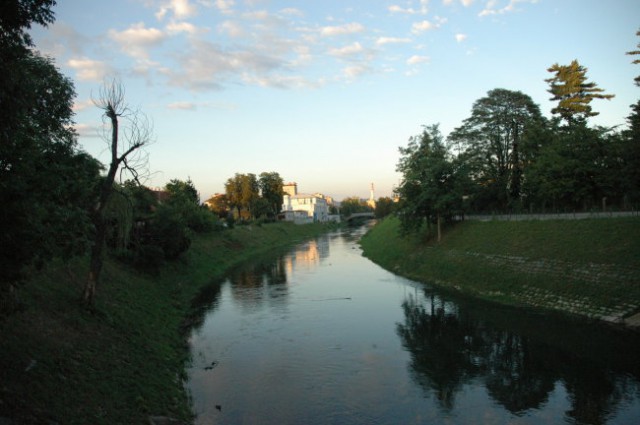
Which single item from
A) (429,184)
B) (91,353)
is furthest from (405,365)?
(429,184)

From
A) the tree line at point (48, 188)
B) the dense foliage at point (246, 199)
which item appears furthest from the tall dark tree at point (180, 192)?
the tree line at point (48, 188)

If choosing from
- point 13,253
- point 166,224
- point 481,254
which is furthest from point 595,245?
point 166,224

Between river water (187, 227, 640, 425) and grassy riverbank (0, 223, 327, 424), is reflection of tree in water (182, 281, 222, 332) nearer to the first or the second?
river water (187, 227, 640, 425)

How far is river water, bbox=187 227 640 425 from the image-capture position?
15602 millimetres

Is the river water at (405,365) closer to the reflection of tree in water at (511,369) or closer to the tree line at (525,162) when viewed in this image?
the reflection of tree in water at (511,369)

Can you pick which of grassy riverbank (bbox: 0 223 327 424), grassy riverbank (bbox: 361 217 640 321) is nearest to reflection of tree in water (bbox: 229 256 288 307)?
grassy riverbank (bbox: 0 223 327 424)

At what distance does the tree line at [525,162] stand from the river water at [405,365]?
61.5 ft

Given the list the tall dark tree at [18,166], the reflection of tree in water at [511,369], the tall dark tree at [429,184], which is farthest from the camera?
the tall dark tree at [429,184]

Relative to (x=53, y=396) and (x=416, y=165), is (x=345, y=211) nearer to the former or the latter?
(x=416, y=165)

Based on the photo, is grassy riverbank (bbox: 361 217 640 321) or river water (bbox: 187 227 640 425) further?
grassy riverbank (bbox: 361 217 640 321)

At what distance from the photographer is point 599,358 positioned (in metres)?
19.4

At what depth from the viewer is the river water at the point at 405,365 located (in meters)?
15.6

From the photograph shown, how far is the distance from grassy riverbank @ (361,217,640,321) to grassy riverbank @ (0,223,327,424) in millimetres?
22690

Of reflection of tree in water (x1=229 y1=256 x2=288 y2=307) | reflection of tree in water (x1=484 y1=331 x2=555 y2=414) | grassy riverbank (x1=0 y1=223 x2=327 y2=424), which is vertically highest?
grassy riverbank (x1=0 y1=223 x2=327 y2=424)
